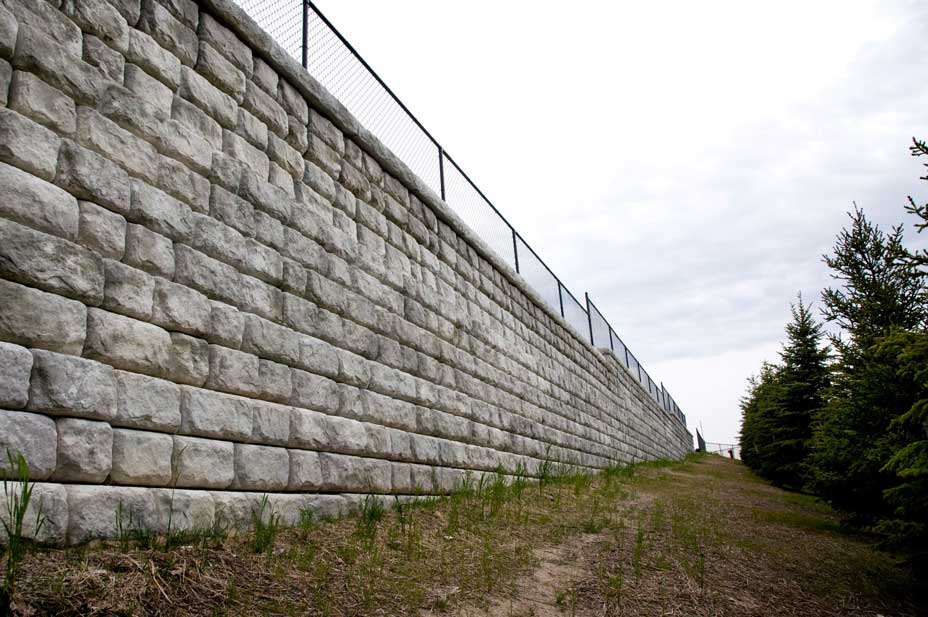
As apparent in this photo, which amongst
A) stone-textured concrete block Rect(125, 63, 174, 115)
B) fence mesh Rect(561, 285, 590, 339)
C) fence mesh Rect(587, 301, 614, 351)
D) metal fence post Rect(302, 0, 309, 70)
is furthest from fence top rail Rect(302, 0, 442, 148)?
fence mesh Rect(587, 301, 614, 351)

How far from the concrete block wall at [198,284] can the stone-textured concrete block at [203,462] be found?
13 mm

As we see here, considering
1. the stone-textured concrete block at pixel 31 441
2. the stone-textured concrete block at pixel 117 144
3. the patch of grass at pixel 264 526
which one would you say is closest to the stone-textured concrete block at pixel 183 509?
the patch of grass at pixel 264 526

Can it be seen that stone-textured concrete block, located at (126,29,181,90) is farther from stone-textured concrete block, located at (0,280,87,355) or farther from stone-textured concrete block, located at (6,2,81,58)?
stone-textured concrete block, located at (0,280,87,355)

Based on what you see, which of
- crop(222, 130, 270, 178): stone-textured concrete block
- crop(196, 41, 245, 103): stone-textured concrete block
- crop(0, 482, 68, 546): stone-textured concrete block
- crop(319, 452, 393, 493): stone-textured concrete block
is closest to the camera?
crop(0, 482, 68, 546): stone-textured concrete block

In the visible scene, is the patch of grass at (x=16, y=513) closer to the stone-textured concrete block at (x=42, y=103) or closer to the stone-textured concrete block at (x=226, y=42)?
the stone-textured concrete block at (x=42, y=103)

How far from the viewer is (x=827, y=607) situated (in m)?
5.02

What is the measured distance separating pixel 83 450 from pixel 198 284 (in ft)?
4.30

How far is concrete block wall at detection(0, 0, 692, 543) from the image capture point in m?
3.20

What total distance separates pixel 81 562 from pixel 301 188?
339cm

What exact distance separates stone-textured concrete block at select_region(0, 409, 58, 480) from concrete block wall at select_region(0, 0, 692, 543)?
0.01 m

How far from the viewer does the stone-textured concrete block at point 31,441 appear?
288 cm

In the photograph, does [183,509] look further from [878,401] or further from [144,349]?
[878,401]

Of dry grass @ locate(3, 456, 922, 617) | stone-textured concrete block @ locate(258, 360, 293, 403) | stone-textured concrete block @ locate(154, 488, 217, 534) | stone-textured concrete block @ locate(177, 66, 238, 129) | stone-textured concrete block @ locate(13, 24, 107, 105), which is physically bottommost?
dry grass @ locate(3, 456, 922, 617)

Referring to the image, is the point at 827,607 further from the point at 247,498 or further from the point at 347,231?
the point at 347,231
